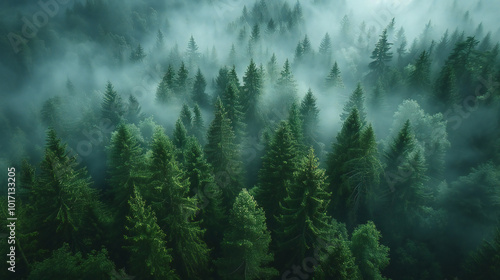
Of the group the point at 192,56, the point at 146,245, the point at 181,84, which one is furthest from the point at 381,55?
the point at 146,245

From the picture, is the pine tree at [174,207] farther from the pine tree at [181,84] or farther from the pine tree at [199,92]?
the pine tree at [199,92]

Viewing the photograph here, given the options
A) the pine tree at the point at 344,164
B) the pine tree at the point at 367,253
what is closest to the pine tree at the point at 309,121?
the pine tree at the point at 344,164

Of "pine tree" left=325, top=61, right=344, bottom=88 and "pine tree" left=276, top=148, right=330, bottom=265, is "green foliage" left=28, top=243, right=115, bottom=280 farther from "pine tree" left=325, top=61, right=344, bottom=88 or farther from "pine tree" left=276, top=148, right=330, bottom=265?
"pine tree" left=325, top=61, right=344, bottom=88

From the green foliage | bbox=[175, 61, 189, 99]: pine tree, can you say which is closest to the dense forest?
the green foliage

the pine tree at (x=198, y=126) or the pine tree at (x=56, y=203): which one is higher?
the pine tree at (x=198, y=126)

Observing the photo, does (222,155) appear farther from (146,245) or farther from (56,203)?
(56,203)

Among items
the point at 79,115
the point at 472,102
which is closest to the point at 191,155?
the point at 79,115
